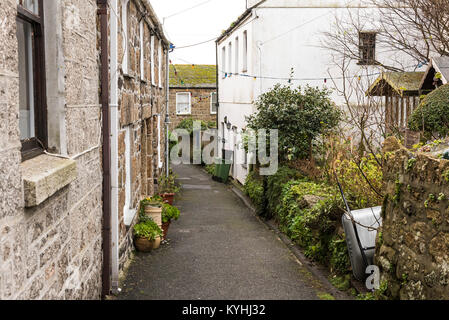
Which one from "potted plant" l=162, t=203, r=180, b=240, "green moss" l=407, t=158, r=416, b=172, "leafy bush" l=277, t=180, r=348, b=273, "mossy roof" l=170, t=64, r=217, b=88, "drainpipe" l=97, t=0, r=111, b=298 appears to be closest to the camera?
"green moss" l=407, t=158, r=416, b=172

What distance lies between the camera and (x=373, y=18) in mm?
16812

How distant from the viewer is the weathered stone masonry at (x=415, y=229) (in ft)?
15.2

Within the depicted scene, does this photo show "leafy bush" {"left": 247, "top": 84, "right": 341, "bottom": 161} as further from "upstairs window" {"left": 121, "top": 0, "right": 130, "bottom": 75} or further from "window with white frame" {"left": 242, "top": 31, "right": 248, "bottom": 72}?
"upstairs window" {"left": 121, "top": 0, "right": 130, "bottom": 75}

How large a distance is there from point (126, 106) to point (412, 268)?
5.07m

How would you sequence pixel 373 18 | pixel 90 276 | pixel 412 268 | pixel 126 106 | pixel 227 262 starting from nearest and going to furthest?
pixel 412 268 < pixel 90 276 < pixel 126 106 < pixel 227 262 < pixel 373 18

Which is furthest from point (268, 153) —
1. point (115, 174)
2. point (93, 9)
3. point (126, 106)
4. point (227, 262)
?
point (93, 9)

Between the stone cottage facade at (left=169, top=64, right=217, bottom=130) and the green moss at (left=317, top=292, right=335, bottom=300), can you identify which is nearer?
the green moss at (left=317, top=292, right=335, bottom=300)

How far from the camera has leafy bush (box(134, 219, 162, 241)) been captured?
9.54 metres

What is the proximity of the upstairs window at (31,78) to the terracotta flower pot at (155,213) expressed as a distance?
6.23 meters

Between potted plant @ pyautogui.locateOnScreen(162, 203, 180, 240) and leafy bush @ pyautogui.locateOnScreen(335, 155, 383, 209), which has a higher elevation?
leafy bush @ pyautogui.locateOnScreen(335, 155, 383, 209)

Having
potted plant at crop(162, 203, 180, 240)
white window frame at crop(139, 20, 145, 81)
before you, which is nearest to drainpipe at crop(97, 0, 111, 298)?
potted plant at crop(162, 203, 180, 240)

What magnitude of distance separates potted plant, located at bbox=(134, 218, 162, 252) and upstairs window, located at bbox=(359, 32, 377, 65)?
10396mm

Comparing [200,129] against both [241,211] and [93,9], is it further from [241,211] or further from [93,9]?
[93,9]

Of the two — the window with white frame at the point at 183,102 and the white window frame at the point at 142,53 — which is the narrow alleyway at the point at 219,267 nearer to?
the white window frame at the point at 142,53
